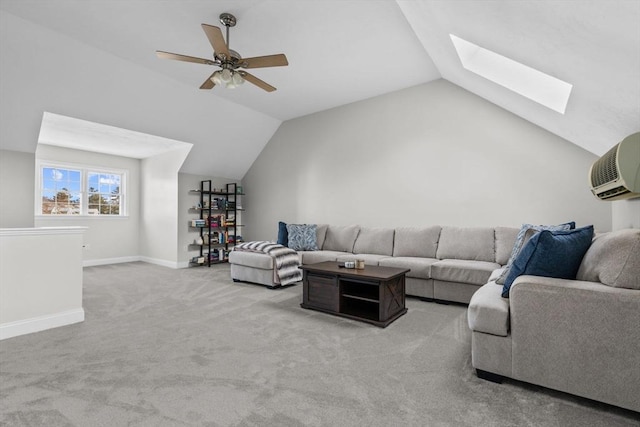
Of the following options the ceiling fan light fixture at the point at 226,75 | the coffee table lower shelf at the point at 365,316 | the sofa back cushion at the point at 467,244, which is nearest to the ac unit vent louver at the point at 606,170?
the sofa back cushion at the point at 467,244

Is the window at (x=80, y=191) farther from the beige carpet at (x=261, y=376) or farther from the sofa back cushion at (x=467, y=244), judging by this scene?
the sofa back cushion at (x=467, y=244)

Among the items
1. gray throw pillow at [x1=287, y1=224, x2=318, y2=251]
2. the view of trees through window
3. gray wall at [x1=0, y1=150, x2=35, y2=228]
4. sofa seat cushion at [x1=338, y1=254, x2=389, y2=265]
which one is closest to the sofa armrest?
sofa seat cushion at [x1=338, y1=254, x2=389, y2=265]

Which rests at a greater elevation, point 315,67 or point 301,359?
point 315,67

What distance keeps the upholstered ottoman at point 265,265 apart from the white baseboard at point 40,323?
2078 mm

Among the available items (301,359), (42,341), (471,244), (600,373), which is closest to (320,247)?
(471,244)

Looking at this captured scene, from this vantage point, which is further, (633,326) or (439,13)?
(439,13)

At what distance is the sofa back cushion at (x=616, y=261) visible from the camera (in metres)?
1.64

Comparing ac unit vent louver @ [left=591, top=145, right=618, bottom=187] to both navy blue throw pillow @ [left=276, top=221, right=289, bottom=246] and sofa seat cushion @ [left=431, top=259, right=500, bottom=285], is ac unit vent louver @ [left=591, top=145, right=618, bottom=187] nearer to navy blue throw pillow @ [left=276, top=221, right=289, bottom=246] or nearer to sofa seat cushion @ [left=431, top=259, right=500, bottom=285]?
sofa seat cushion @ [left=431, top=259, right=500, bottom=285]

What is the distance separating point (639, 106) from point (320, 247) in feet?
14.1

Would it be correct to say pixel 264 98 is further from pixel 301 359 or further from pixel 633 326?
pixel 633 326

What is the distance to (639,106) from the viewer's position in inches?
78.3

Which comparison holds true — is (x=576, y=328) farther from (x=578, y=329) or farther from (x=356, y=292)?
(x=356, y=292)

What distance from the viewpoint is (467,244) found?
4133 millimetres

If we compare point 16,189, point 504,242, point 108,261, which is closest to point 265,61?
point 504,242
